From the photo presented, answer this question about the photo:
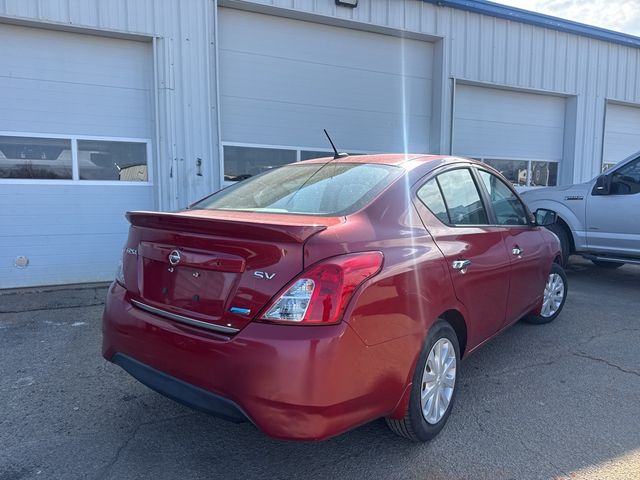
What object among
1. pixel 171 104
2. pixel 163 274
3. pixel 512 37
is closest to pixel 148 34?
pixel 171 104

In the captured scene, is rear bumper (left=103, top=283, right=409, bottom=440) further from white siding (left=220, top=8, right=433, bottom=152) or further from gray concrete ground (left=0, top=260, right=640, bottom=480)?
white siding (left=220, top=8, right=433, bottom=152)

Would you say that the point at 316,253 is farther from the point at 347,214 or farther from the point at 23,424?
the point at 23,424

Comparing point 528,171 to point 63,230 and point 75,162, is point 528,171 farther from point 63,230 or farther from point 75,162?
point 63,230

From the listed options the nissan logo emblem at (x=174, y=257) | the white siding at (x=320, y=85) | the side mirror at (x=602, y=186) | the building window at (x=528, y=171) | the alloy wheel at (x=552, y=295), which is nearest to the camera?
the nissan logo emblem at (x=174, y=257)

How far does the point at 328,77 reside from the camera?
7914mm

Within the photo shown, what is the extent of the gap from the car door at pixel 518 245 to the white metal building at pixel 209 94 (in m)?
4.49

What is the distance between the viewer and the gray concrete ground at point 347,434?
2465mm

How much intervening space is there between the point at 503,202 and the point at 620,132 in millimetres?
9632

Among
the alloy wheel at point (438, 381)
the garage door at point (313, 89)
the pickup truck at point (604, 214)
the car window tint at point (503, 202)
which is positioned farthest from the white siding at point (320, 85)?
the alloy wheel at point (438, 381)

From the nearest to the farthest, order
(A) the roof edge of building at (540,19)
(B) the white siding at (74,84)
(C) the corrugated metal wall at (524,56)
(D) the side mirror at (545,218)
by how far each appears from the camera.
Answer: (D) the side mirror at (545,218), (B) the white siding at (74,84), (C) the corrugated metal wall at (524,56), (A) the roof edge of building at (540,19)

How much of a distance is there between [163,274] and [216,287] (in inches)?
16.1

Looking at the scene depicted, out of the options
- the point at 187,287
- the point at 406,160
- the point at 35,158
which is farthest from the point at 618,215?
the point at 35,158

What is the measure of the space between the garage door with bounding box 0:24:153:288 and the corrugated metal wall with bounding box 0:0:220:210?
286mm

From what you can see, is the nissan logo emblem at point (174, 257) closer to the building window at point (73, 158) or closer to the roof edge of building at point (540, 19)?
the building window at point (73, 158)
